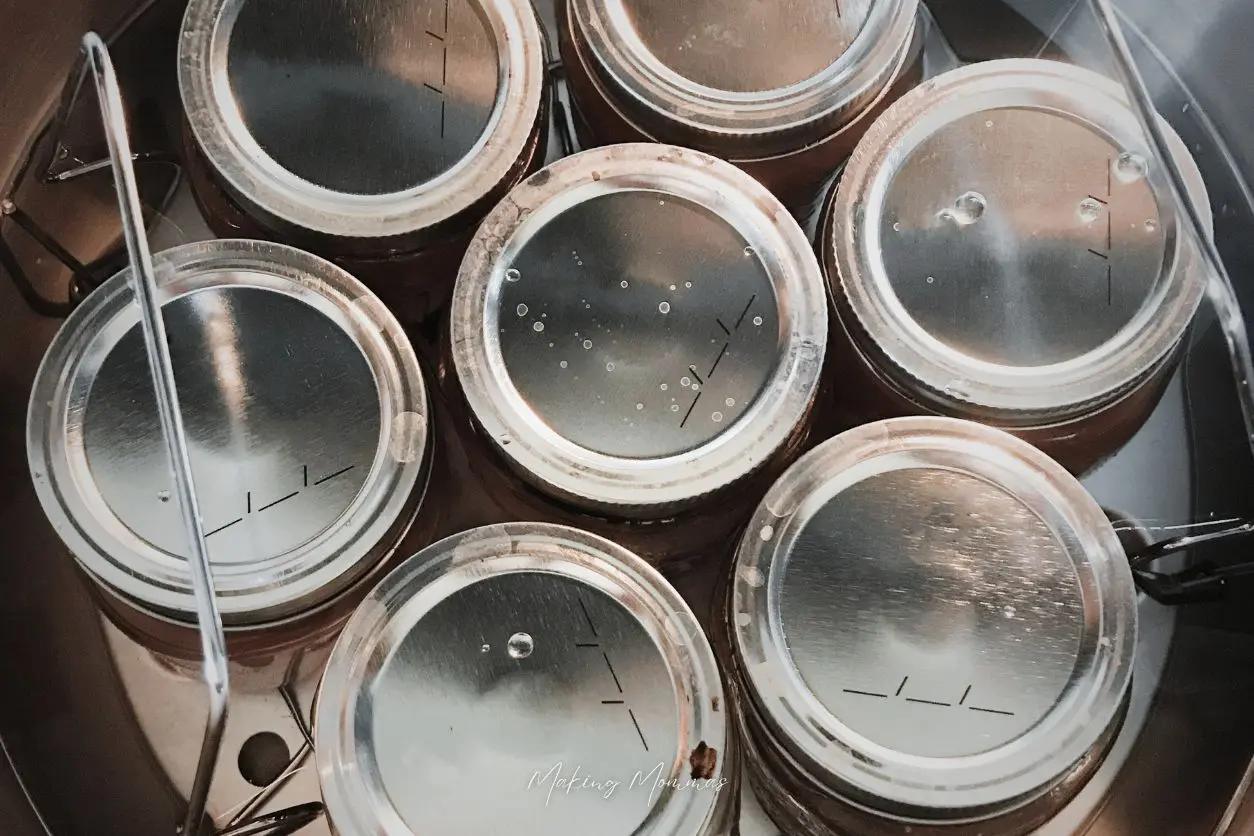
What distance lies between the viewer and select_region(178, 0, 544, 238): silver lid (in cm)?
61

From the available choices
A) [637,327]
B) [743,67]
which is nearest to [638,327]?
[637,327]

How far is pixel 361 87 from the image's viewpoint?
628 millimetres

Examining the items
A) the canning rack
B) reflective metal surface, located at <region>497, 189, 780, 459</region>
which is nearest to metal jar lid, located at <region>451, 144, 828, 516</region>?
reflective metal surface, located at <region>497, 189, 780, 459</region>

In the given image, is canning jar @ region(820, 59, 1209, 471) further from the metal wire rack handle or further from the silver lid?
the metal wire rack handle

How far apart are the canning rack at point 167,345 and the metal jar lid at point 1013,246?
0.09 ft

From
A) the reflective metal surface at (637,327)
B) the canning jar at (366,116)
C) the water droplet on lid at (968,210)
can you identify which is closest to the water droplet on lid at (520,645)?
the reflective metal surface at (637,327)

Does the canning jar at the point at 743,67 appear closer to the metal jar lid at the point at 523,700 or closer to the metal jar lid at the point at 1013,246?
the metal jar lid at the point at 1013,246

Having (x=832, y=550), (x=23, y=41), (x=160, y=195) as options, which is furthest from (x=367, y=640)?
(x=23, y=41)

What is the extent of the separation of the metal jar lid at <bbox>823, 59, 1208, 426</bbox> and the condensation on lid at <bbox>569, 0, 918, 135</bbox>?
0.04 meters

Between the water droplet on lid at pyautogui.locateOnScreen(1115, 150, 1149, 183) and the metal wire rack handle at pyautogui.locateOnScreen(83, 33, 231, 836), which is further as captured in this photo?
the water droplet on lid at pyautogui.locateOnScreen(1115, 150, 1149, 183)

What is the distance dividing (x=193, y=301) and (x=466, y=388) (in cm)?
18

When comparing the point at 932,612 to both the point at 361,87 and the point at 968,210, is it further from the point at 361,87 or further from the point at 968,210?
the point at 361,87

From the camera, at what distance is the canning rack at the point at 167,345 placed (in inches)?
21.4

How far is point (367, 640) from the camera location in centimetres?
57
